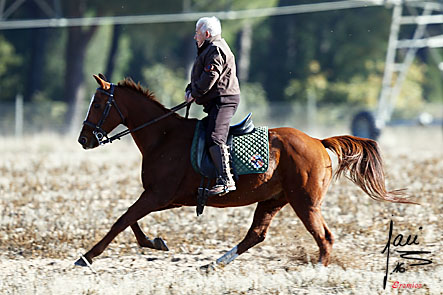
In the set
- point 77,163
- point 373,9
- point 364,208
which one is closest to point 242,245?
point 364,208

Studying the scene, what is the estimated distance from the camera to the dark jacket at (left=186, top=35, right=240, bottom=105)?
23.4 ft

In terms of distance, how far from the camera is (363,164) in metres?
8.03

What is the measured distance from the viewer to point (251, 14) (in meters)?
25.9

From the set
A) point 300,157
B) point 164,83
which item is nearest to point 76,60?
point 164,83

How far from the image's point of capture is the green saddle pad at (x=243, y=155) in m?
7.39

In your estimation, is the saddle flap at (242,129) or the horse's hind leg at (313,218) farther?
the saddle flap at (242,129)

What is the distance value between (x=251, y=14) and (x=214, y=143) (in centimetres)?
1922

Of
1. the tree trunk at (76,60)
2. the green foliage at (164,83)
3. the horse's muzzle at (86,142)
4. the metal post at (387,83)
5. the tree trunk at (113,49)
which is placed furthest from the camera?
the tree trunk at (113,49)

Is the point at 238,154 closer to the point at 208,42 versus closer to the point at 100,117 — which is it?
the point at 208,42

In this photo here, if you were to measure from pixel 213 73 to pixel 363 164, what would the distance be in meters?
2.07

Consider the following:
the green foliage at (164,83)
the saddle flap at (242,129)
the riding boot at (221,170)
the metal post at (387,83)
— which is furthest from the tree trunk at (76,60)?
the riding boot at (221,170)

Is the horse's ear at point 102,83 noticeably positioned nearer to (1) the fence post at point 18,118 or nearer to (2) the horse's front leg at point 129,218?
(2) the horse's front leg at point 129,218

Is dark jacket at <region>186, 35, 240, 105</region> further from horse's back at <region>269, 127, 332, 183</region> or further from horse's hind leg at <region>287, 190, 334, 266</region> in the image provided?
horse's hind leg at <region>287, 190, 334, 266</region>

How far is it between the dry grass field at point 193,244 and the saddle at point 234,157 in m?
0.98
